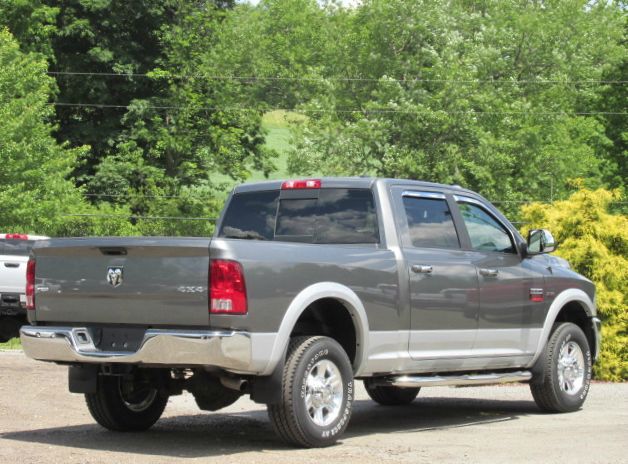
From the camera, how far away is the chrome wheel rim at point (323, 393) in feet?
30.6

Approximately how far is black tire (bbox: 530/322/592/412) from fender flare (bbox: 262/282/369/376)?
2.75 meters

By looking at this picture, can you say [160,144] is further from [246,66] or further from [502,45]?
[502,45]

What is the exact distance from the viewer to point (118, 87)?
192 ft

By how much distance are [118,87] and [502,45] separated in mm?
18175

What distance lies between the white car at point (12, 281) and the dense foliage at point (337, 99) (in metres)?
31.4

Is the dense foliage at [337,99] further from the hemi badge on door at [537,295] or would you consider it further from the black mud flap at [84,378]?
the black mud flap at [84,378]

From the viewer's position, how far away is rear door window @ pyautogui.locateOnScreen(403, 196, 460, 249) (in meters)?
10.7

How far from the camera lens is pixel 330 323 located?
394 inches

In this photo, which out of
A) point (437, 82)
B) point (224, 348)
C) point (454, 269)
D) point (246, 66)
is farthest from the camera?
point (246, 66)

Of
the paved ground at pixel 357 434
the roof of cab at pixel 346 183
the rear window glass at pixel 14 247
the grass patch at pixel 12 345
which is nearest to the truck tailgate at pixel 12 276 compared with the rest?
the rear window glass at pixel 14 247

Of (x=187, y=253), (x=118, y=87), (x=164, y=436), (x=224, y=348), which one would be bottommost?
(x=164, y=436)

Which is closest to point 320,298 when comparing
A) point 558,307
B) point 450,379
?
point 450,379

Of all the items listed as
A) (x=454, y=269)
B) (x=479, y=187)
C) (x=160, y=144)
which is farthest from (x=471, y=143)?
(x=454, y=269)

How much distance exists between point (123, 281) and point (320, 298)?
148 cm
